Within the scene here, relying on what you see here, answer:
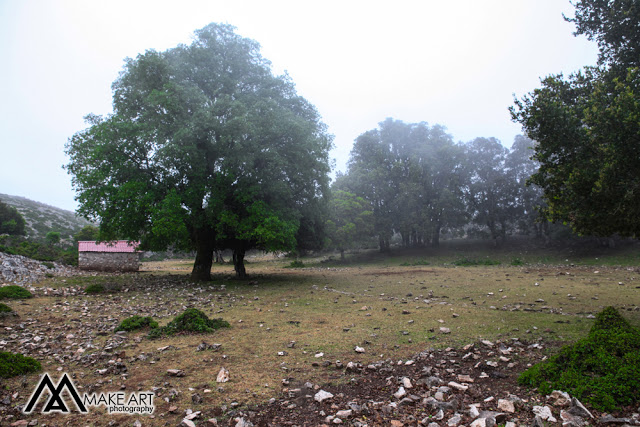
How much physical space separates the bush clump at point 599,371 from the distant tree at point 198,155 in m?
13.1

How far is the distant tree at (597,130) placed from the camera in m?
6.95

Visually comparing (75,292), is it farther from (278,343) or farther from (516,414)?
(516,414)

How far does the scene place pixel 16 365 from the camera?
17.4ft

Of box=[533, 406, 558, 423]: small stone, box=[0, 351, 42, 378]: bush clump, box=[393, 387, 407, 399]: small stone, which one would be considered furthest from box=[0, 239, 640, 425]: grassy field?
box=[533, 406, 558, 423]: small stone

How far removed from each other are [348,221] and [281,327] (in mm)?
28375

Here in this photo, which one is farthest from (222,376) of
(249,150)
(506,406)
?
(249,150)

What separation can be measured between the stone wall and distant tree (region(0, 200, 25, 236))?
65.4ft

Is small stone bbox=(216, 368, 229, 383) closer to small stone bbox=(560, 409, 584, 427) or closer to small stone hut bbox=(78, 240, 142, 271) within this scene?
small stone bbox=(560, 409, 584, 427)

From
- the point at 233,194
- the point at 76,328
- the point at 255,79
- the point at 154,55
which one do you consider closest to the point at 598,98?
the point at 76,328

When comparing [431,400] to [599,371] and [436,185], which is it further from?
[436,185]

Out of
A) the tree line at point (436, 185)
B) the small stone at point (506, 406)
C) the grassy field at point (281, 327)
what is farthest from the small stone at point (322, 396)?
the tree line at point (436, 185)

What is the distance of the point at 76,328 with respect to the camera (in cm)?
826

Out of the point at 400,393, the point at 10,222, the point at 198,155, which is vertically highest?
the point at 198,155

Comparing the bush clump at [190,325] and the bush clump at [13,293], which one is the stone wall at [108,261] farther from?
the bush clump at [190,325]
